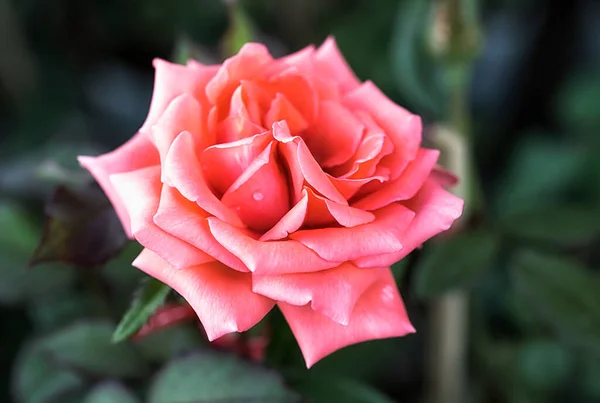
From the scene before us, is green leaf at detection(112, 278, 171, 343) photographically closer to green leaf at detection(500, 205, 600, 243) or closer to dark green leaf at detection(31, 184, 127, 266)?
dark green leaf at detection(31, 184, 127, 266)

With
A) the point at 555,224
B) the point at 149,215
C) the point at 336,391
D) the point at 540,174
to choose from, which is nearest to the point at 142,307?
the point at 149,215

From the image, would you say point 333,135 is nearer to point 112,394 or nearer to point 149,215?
point 149,215

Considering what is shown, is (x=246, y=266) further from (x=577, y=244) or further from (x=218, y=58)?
(x=577, y=244)

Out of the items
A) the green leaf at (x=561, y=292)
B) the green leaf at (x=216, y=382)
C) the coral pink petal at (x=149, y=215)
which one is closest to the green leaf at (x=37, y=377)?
the green leaf at (x=216, y=382)

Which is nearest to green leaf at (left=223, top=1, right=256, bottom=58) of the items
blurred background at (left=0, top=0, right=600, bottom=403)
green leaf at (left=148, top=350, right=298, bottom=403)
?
blurred background at (left=0, top=0, right=600, bottom=403)

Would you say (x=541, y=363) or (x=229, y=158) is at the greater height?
(x=229, y=158)

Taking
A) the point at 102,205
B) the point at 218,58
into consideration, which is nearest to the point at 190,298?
the point at 102,205
